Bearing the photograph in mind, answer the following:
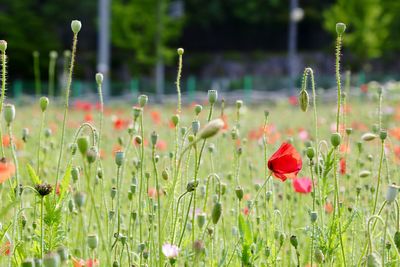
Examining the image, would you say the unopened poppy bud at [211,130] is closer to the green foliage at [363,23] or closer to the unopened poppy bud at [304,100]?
the unopened poppy bud at [304,100]

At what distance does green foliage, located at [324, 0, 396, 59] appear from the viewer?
88.1 ft

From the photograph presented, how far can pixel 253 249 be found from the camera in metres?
1.44

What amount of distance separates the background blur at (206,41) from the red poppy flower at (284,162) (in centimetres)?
1907

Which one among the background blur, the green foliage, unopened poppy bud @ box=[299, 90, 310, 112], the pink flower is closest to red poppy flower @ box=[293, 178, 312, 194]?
unopened poppy bud @ box=[299, 90, 310, 112]

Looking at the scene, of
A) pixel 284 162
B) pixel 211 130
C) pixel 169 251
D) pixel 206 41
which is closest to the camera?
pixel 211 130

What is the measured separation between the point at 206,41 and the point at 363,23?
8.43 m

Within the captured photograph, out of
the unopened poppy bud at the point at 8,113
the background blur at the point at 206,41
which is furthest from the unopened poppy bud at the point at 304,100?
the background blur at the point at 206,41

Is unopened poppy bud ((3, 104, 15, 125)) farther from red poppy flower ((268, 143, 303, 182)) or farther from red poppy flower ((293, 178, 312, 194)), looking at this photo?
red poppy flower ((293, 178, 312, 194))

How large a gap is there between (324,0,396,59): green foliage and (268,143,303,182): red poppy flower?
2544cm

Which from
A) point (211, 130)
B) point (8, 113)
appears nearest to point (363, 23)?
point (8, 113)

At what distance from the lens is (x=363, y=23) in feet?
88.8

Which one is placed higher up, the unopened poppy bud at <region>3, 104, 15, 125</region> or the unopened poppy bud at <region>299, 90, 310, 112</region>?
the unopened poppy bud at <region>299, 90, 310, 112</region>

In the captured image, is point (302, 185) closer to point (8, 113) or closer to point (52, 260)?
point (8, 113)

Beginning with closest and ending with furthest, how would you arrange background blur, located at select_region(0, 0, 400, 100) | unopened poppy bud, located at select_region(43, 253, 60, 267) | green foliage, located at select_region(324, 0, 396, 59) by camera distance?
unopened poppy bud, located at select_region(43, 253, 60, 267), background blur, located at select_region(0, 0, 400, 100), green foliage, located at select_region(324, 0, 396, 59)
